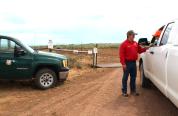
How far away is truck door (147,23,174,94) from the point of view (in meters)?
8.40

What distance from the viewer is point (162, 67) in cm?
852

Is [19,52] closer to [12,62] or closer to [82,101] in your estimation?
[12,62]

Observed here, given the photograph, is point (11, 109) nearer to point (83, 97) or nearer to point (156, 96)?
point (83, 97)

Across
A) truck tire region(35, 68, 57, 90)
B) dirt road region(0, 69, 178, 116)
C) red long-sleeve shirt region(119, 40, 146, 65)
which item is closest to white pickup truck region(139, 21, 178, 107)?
red long-sleeve shirt region(119, 40, 146, 65)

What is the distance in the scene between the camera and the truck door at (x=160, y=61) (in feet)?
27.6

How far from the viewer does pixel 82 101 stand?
1077 centimetres

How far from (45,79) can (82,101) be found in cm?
294

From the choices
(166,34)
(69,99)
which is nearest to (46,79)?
(69,99)

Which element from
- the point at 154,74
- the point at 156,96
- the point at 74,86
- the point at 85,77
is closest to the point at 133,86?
the point at 156,96

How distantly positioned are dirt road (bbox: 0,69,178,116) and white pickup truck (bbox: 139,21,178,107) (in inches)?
25.8

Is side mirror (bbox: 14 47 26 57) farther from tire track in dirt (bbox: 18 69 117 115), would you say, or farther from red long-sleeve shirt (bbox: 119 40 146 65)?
red long-sleeve shirt (bbox: 119 40 146 65)

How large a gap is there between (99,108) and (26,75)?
3.96m

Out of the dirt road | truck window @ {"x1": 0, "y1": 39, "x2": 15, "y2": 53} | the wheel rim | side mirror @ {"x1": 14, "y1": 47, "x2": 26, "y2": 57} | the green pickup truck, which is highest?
truck window @ {"x1": 0, "y1": 39, "x2": 15, "y2": 53}

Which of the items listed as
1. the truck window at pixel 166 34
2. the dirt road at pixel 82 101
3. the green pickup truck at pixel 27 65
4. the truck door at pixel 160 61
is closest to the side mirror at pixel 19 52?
the green pickup truck at pixel 27 65
